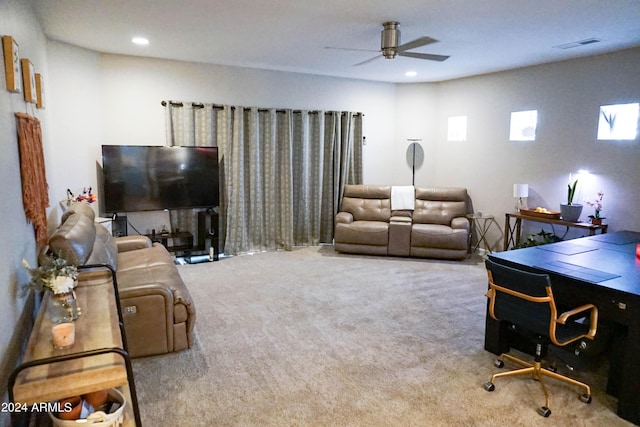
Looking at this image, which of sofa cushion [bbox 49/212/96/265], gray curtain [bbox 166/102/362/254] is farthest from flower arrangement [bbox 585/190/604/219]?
sofa cushion [bbox 49/212/96/265]

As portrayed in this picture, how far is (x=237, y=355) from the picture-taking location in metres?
3.05

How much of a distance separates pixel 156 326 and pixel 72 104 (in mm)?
3057

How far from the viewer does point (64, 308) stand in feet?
6.62

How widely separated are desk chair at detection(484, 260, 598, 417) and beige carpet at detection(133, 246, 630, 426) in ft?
0.36

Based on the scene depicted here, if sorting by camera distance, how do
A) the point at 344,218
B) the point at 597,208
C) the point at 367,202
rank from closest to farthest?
the point at 597,208, the point at 344,218, the point at 367,202

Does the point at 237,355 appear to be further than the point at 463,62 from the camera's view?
No

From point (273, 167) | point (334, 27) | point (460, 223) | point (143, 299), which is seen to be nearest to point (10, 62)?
point (143, 299)

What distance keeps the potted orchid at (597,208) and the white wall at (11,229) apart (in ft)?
17.4

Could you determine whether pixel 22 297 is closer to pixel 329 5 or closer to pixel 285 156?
pixel 329 5

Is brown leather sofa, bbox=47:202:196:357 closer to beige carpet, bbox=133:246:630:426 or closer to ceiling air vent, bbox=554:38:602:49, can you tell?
beige carpet, bbox=133:246:630:426

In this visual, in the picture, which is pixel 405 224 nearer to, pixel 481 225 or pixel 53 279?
pixel 481 225

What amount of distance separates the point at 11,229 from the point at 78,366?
0.92 meters

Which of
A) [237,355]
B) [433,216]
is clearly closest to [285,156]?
[433,216]

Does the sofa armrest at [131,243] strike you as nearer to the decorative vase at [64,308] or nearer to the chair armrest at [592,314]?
the decorative vase at [64,308]
